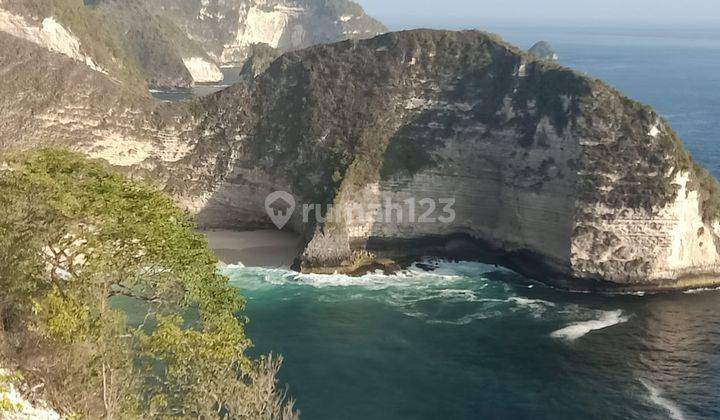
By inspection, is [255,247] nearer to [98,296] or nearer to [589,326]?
[589,326]

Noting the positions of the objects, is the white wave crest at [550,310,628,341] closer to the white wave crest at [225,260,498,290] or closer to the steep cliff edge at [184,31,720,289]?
the steep cliff edge at [184,31,720,289]

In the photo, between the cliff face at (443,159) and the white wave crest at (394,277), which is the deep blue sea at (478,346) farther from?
the cliff face at (443,159)

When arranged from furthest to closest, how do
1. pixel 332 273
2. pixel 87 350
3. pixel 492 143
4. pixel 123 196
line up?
pixel 492 143, pixel 332 273, pixel 123 196, pixel 87 350

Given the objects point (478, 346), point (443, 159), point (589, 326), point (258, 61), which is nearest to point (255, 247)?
point (443, 159)

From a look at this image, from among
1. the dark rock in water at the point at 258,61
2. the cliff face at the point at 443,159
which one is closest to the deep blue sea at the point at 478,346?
the cliff face at the point at 443,159

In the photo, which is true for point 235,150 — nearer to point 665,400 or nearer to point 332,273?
point 332,273

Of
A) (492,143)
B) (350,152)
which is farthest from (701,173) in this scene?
(350,152)

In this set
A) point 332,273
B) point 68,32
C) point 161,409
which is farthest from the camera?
point 68,32
